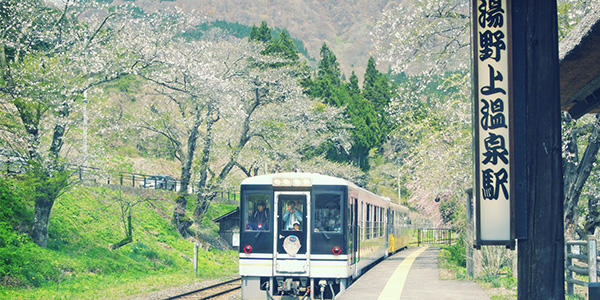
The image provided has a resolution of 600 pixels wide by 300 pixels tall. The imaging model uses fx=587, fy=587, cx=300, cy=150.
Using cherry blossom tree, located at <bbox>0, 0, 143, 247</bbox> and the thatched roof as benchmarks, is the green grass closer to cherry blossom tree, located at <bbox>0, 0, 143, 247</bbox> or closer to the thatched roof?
cherry blossom tree, located at <bbox>0, 0, 143, 247</bbox>

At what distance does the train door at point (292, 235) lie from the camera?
40.7 ft

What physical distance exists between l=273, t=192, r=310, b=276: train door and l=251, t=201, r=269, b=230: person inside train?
248mm

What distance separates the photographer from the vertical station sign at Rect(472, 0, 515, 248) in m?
4.85

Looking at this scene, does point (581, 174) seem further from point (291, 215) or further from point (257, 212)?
point (257, 212)

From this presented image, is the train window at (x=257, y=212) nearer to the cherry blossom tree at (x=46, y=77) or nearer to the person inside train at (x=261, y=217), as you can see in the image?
the person inside train at (x=261, y=217)

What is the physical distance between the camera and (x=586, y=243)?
8.72 metres

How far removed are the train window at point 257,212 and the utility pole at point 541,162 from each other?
8.36m

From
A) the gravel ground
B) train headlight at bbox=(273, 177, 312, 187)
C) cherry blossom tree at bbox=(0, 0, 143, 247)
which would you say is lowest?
the gravel ground

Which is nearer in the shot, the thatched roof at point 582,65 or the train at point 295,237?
the thatched roof at point 582,65

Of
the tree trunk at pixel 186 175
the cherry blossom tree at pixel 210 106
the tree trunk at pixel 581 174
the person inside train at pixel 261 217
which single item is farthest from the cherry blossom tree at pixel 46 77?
the tree trunk at pixel 581 174

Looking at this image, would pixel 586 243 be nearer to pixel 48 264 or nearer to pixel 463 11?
pixel 463 11

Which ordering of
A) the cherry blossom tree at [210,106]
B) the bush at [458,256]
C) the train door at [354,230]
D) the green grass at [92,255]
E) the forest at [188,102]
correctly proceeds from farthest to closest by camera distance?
1. the cherry blossom tree at [210,106]
2. the bush at [458,256]
3. the green grass at [92,255]
4. the forest at [188,102]
5. the train door at [354,230]

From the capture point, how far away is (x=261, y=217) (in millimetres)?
12672

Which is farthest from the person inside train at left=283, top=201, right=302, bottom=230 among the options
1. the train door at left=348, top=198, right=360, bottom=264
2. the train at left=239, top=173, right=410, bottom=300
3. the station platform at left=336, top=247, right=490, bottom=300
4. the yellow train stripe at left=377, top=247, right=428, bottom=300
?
the yellow train stripe at left=377, top=247, right=428, bottom=300
